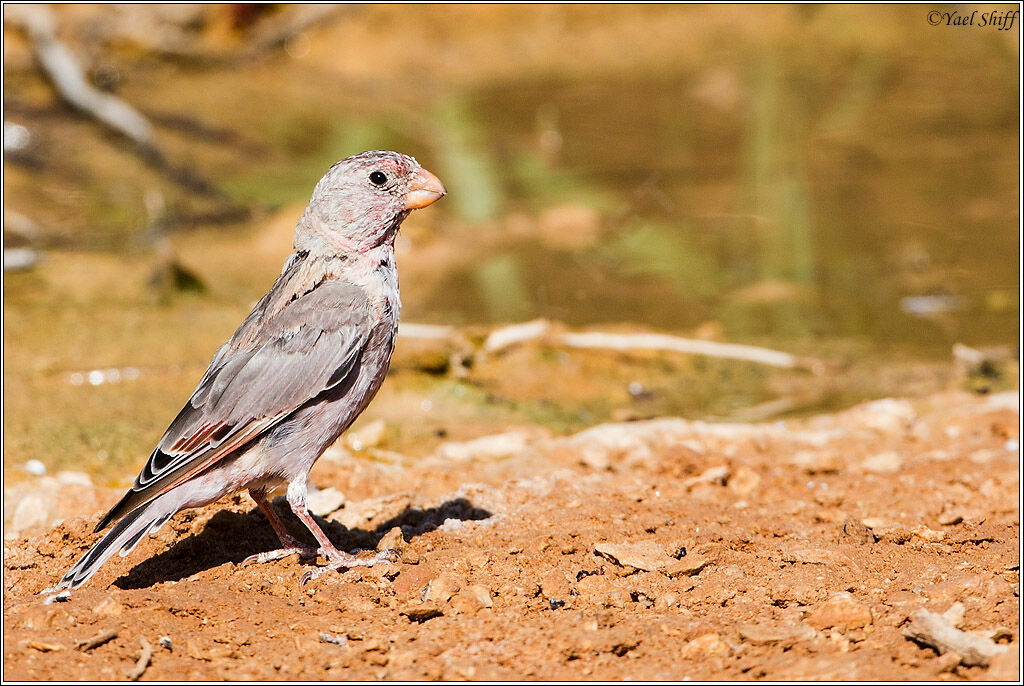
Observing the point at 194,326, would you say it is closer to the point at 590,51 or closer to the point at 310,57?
the point at 310,57

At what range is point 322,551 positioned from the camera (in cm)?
387

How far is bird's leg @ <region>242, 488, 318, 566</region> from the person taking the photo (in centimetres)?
386

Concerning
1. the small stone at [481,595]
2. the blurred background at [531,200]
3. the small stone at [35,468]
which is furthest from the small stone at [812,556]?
the small stone at [35,468]

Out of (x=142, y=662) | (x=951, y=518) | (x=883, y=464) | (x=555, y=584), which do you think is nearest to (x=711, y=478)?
(x=883, y=464)

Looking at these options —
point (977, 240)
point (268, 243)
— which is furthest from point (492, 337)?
point (977, 240)

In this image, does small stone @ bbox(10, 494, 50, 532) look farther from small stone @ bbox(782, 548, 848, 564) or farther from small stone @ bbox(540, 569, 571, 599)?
small stone @ bbox(782, 548, 848, 564)

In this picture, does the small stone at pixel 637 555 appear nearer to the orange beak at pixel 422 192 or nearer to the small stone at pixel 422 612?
the small stone at pixel 422 612

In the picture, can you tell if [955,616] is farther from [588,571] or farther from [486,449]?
[486,449]

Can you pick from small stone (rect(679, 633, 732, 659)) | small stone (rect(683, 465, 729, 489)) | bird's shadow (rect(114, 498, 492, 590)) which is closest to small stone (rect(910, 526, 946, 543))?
small stone (rect(683, 465, 729, 489))

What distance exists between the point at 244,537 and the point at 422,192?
1.43m

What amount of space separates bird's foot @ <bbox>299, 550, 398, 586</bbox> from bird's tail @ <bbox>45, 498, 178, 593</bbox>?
495mm

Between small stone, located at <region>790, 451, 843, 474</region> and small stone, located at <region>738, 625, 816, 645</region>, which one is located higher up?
small stone, located at <region>738, 625, 816, 645</region>

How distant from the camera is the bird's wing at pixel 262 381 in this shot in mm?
3682

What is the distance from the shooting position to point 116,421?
216 inches
